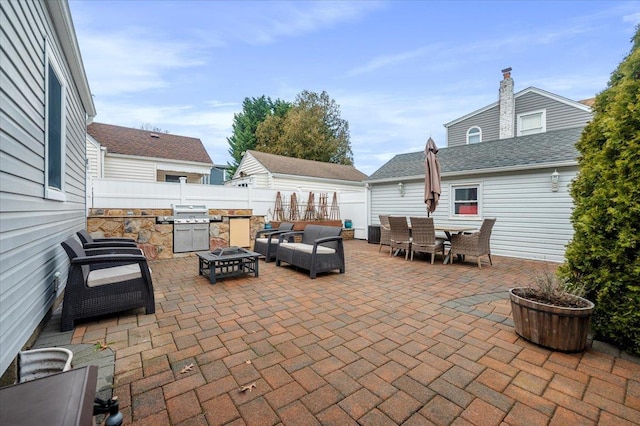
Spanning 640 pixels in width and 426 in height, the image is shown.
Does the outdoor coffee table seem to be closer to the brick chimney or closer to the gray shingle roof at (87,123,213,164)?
the gray shingle roof at (87,123,213,164)

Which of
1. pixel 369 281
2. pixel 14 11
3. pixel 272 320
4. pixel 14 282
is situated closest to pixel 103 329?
pixel 14 282

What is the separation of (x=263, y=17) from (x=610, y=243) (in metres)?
8.17

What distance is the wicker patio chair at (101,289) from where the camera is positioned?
2715mm

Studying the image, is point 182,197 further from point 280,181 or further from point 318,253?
point 280,181

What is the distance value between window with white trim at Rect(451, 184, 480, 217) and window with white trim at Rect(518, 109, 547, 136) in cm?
567

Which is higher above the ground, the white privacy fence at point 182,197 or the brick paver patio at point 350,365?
the white privacy fence at point 182,197

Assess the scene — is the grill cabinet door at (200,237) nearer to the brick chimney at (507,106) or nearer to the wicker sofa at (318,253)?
the wicker sofa at (318,253)

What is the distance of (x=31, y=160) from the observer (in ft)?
7.41

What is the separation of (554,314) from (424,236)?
3.61m

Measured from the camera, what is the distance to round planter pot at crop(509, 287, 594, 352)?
2.33 metres

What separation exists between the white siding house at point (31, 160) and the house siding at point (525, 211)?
841 cm

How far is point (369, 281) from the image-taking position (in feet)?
14.9

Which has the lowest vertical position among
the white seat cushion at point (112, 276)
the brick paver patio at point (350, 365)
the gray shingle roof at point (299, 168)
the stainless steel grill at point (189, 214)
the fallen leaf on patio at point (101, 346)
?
the fallen leaf on patio at point (101, 346)

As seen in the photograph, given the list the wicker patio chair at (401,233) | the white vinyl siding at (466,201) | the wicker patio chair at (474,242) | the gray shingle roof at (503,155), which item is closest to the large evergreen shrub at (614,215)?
the wicker patio chair at (474,242)
